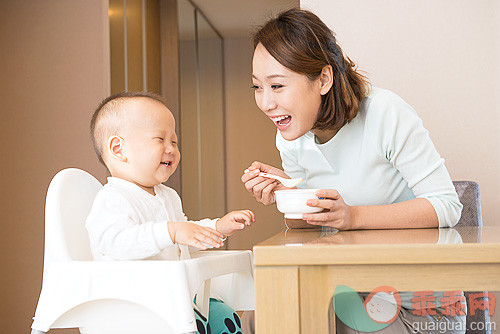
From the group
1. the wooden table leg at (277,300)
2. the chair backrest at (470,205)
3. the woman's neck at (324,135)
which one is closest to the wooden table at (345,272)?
the wooden table leg at (277,300)

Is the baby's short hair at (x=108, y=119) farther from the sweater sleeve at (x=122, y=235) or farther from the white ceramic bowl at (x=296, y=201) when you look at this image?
the white ceramic bowl at (x=296, y=201)

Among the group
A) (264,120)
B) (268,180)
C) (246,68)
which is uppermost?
(246,68)

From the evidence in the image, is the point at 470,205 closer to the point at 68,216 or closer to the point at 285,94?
the point at 285,94

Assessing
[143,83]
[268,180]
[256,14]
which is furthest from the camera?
[256,14]

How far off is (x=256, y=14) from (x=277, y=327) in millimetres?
4430

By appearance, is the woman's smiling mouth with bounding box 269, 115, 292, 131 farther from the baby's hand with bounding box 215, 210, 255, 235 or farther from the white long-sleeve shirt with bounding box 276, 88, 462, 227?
the baby's hand with bounding box 215, 210, 255, 235

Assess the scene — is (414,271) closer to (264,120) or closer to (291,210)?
(291,210)

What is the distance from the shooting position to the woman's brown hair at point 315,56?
1.29m

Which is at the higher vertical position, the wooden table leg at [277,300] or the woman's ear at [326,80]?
the woman's ear at [326,80]

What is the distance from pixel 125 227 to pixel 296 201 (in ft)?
1.26

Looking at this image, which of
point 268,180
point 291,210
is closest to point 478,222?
point 268,180

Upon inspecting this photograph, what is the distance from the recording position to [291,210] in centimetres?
106

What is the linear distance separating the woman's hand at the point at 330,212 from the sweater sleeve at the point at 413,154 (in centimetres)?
22

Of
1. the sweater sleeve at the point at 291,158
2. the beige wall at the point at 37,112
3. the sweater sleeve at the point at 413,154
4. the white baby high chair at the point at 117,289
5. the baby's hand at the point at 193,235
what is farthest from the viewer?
the beige wall at the point at 37,112
